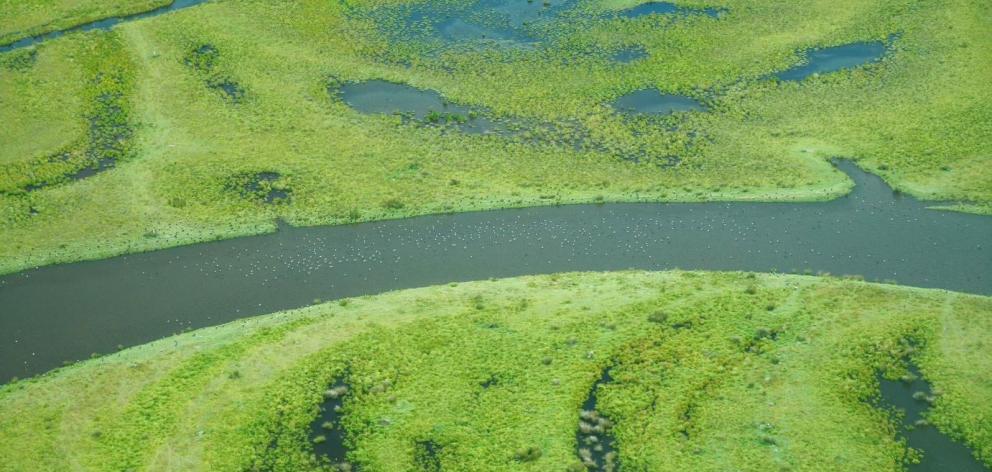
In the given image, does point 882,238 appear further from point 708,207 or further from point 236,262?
point 236,262

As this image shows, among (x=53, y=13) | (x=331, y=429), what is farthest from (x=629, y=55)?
(x=53, y=13)

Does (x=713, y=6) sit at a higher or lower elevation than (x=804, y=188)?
higher

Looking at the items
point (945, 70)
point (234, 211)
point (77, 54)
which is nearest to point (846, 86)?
point (945, 70)

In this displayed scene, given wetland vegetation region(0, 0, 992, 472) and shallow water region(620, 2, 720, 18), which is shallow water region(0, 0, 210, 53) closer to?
wetland vegetation region(0, 0, 992, 472)

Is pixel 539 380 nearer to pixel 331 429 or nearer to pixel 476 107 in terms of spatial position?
pixel 331 429

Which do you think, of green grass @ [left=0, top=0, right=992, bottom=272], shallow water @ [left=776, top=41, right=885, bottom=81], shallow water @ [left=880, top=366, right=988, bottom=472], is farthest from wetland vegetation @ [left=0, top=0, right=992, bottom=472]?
shallow water @ [left=776, top=41, right=885, bottom=81]

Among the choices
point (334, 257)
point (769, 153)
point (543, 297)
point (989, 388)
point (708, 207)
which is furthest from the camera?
point (769, 153)
